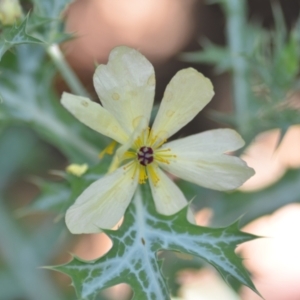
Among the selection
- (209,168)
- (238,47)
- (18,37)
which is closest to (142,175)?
(209,168)

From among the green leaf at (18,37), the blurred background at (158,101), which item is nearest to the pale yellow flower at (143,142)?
the green leaf at (18,37)

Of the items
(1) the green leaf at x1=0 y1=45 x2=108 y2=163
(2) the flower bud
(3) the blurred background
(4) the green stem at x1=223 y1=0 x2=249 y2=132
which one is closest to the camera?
(2) the flower bud

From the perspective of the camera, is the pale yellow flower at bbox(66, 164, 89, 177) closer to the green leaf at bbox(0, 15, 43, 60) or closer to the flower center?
the flower center

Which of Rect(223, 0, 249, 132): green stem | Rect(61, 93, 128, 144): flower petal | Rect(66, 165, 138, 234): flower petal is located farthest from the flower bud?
Rect(223, 0, 249, 132): green stem

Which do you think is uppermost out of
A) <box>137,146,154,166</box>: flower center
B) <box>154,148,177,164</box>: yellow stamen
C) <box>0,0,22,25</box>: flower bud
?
<box>0,0,22,25</box>: flower bud

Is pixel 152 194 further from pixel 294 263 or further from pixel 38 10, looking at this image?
pixel 294 263

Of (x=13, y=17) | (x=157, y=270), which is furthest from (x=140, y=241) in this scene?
(x=13, y=17)

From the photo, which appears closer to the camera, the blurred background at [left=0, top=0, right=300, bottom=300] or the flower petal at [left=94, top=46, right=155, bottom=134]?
the flower petal at [left=94, top=46, right=155, bottom=134]

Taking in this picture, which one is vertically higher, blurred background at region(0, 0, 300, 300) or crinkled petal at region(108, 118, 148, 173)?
blurred background at region(0, 0, 300, 300)

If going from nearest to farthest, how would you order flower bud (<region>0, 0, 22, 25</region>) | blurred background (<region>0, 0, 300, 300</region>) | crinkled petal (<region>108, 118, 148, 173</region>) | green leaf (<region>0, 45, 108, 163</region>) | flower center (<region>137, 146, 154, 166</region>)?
crinkled petal (<region>108, 118, 148, 173</region>), flower center (<region>137, 146, 154, 166</region>), flower bud (<region>0, 0, 22, 25</region>), green leaf (<region>0, 45, 108, 163</region>), blurred background (<region>0, 0, 300, 300</region>)
